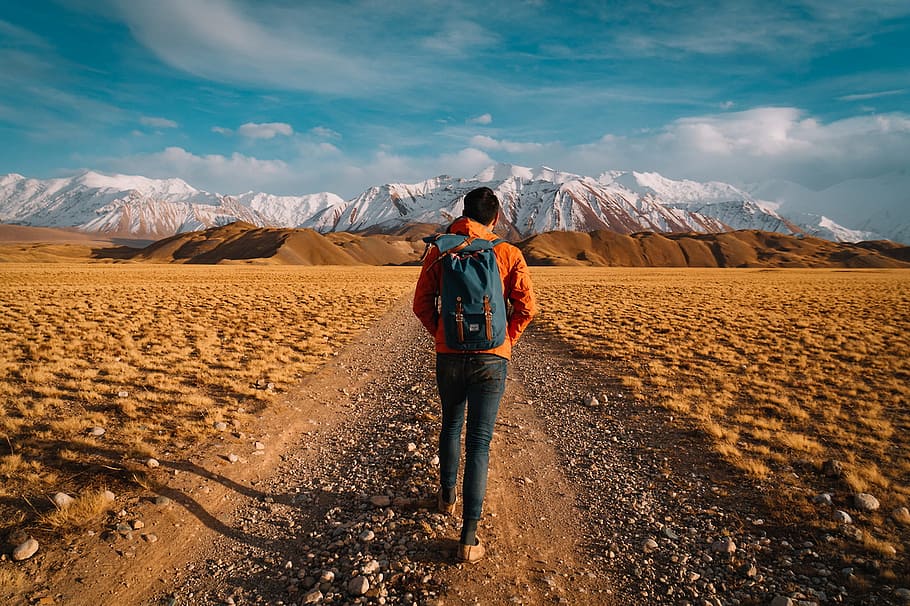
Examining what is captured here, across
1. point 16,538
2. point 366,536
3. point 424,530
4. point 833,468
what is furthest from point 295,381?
point 833,468

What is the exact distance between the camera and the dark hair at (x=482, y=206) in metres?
4.16

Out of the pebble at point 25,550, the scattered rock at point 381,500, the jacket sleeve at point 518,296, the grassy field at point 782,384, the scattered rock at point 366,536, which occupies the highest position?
the jacket sleeve at point 518,296

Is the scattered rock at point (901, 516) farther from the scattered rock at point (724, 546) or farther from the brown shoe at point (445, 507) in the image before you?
the brown shoe at point (445, 507)

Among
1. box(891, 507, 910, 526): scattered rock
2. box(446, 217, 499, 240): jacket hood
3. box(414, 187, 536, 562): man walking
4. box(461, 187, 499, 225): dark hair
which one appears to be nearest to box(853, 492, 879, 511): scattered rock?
box(891, 507, 910, 526): scattered rock

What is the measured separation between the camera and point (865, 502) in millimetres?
5254

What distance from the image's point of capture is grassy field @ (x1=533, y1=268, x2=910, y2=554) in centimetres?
646

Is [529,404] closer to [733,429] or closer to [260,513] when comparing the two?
[733,429]

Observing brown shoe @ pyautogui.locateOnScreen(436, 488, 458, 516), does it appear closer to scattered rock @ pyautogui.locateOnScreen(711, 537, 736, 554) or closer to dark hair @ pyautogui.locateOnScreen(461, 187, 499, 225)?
scattered rock @ pyautogui.locateOnScreen(711, 537, 736, 554)

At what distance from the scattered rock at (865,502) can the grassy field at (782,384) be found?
188mm

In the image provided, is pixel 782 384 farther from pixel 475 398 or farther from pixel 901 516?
pixel 475 398

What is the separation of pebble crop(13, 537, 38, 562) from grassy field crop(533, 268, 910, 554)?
8258 millimetres

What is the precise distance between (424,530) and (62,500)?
391 centimetres

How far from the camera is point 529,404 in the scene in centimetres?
938

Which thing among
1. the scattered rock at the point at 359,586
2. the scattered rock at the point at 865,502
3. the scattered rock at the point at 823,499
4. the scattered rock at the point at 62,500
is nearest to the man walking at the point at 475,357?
the scattered rock at the point at 359,586
